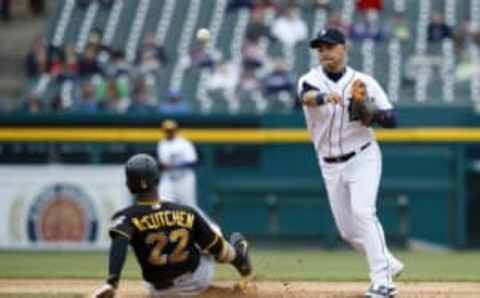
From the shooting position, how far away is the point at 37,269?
1409 centimetres

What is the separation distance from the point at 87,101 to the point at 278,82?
8.47ft

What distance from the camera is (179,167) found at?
736 inches

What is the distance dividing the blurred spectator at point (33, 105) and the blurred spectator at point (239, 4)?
11.7 ft

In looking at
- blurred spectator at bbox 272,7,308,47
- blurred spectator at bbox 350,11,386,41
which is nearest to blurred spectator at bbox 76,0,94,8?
blurred spectator at bbox 272,7,308,47

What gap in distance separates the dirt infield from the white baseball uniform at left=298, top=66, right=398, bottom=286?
1.52 ft

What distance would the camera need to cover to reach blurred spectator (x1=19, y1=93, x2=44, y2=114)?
64.4 ft

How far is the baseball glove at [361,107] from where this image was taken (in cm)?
977

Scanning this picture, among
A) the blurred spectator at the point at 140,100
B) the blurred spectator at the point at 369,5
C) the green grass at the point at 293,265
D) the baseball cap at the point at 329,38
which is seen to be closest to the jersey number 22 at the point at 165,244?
the baseball cap at the point at 329,38

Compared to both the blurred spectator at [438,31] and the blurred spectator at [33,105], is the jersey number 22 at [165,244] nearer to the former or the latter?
the blurred spectator at [33,105]

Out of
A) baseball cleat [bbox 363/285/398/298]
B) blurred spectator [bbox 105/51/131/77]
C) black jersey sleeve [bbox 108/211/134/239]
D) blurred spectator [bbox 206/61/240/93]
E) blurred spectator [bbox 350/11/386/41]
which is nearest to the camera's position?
black jersey sleeve [bbox 108/211/134/239]

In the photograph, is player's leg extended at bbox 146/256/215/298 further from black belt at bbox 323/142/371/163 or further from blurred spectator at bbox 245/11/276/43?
blurred spectator at bbox 245/11/276/43

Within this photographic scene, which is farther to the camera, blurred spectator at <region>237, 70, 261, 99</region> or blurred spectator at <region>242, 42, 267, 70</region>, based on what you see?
blurred spectator at <region>242, 42, 267, 70</region>

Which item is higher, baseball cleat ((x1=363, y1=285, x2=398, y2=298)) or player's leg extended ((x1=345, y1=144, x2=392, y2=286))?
player's leg extended ((x1=345, y1=144, x2=392, y2=286))

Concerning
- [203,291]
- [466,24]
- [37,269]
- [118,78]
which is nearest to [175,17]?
[118,78]
